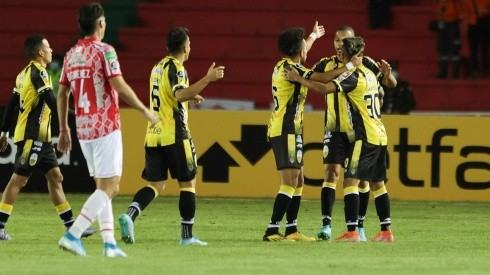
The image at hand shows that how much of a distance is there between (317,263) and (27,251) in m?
2.57

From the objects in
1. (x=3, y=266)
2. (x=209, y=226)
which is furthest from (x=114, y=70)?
(x=209, y=226)

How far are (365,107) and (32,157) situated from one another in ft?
10.6

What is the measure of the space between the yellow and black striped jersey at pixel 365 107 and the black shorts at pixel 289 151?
0.57 meters

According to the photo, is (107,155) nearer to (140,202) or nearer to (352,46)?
(140,202)

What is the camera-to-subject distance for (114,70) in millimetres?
11406

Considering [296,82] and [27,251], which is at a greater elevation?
[296,82]

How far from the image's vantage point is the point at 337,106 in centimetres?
1395

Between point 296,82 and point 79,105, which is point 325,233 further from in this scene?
point 79,105

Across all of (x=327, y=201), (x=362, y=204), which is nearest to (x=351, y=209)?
(x=327, y=201)

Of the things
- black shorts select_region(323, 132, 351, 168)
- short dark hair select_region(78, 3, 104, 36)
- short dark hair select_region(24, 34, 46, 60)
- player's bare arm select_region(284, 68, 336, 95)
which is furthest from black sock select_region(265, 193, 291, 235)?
short dark hair select_region(78, 3, 104, 36)

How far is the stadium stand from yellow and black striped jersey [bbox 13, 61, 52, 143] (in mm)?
10592

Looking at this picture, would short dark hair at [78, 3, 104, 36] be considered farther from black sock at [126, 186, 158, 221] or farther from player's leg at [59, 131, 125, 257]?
black sock at [126, 186, 158, 221]

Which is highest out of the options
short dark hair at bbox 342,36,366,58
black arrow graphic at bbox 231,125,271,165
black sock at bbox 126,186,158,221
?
short dark hair at bbox 342,36,366,58

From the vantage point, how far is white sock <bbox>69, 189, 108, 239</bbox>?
37.7 feet
